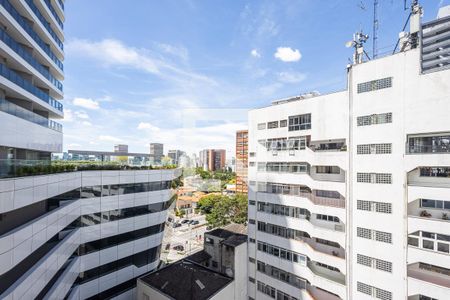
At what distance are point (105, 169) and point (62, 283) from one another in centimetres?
937

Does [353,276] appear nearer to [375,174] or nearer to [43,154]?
[375,174]

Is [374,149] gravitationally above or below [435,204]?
above

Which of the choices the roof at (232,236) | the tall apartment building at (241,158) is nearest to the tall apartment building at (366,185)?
the roof at (232,236)

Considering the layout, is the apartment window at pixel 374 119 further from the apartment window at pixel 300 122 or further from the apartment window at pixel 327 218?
the apartment window at pixel 327 218

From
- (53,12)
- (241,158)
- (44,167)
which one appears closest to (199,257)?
(44,167)

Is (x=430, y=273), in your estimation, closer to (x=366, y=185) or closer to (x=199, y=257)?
(x=366, y=185)

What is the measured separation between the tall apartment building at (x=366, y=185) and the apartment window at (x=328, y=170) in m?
0.10

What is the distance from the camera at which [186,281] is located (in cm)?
2281

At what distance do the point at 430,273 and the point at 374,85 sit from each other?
14.4 metres

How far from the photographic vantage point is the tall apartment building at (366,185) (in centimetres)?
1544

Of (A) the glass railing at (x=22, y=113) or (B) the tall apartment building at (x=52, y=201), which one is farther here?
(A) the glass railing at (x=22, y=113)

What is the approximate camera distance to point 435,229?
15.0 m

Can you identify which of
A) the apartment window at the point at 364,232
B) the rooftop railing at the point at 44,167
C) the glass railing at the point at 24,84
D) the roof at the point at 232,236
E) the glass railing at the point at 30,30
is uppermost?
the glass railing at the point at 30,30

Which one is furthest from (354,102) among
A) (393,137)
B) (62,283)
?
(62,283)
